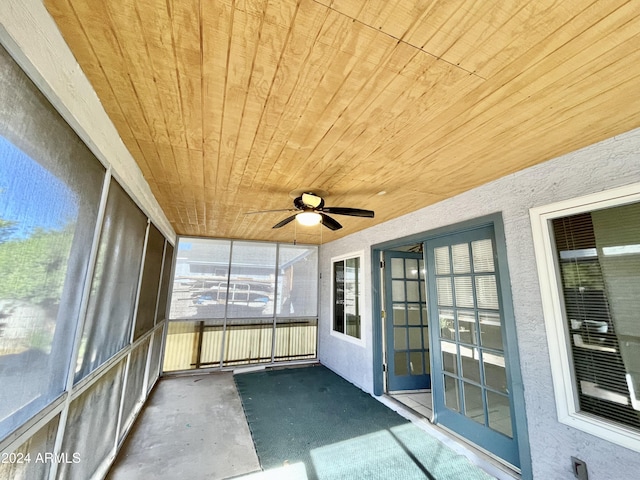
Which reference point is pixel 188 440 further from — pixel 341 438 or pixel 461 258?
pixel 461 258

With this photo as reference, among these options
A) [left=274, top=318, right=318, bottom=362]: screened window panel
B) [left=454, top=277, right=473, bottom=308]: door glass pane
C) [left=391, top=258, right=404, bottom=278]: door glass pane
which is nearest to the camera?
[left=454, top=277, right=473, bottom=308]: door glass pane

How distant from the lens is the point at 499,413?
7.64 feet

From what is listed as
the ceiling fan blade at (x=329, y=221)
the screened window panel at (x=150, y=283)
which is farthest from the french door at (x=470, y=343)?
the screened window panel at (x=150, y=283)

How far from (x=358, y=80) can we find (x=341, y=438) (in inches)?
120

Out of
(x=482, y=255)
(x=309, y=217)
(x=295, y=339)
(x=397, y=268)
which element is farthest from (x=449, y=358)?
(x=295, y=339)

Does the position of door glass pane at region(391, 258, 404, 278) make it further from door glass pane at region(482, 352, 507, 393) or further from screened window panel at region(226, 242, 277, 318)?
screened window panel at region(226, 242, 277, 318)

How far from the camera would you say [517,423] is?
2072 mm

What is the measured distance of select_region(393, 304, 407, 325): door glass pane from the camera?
152 inches

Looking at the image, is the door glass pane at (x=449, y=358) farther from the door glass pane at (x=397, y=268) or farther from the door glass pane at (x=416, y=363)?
the door glass pane at (x=397, y=268)

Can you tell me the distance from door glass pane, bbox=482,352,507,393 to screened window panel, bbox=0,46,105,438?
10.0 feet

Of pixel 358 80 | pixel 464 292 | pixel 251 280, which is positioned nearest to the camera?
pixel 358 80

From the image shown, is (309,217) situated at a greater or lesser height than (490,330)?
greater

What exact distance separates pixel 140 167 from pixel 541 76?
268 centimetres

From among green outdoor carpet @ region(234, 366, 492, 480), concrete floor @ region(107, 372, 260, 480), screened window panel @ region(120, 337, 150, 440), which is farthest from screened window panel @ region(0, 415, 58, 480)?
green outdoor carpet @ region(234, 366, 492, 480)
